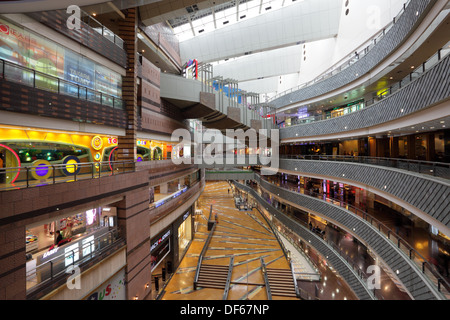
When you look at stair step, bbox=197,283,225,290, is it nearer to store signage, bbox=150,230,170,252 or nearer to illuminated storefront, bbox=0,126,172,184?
store signage, bbox=150,230,170,252

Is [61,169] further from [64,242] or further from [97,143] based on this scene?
[97,143]

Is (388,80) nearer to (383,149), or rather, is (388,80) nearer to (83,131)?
(383,149)

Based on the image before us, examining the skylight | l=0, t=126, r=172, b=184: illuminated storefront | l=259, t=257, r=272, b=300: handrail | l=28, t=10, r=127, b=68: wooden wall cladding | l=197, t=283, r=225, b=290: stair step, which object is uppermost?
the skylight

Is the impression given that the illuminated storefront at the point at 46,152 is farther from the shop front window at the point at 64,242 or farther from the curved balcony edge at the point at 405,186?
the curved balcony edge at the point at 405,186

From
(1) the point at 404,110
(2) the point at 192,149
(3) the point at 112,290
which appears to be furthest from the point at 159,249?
(1) the point at 404,110

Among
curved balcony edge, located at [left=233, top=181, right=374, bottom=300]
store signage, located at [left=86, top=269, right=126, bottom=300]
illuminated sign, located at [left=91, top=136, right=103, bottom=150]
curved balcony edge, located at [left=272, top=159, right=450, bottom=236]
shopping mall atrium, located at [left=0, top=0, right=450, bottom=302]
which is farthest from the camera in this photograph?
curved balcony edge, located at [left=233, top=181, right=374, bottom=300]

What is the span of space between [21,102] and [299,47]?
25.1 m

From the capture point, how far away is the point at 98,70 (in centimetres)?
877

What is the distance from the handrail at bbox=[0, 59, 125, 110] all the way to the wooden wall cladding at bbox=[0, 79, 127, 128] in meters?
0.19

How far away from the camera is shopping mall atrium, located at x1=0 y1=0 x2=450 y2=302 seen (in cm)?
620

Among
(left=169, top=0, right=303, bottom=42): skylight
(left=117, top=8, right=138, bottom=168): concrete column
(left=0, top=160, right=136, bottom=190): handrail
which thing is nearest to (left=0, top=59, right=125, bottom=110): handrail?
(left=117, top=8, right=138, bottom=168): concrete column

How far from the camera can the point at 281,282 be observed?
1402 centimetres

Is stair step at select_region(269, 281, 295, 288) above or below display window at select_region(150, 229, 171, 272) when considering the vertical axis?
below
